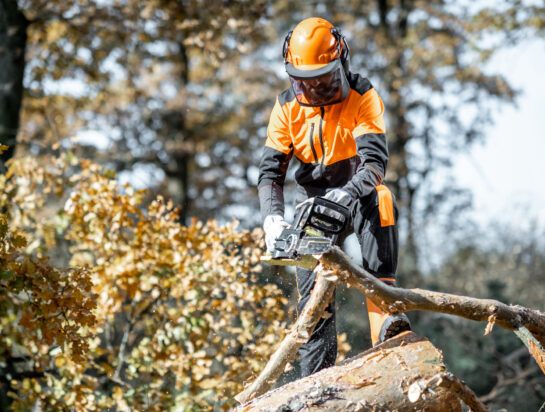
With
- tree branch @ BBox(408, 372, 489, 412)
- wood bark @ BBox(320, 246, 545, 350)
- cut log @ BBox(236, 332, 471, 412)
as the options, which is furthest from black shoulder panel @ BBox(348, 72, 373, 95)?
tree branch @ BBox(408, 372, 489, 412)

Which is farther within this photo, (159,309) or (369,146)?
(159,309)

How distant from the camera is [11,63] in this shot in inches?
294

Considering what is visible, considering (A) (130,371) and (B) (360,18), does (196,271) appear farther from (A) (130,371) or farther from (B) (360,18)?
(B) (360,18)

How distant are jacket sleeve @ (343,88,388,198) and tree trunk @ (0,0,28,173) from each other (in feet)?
17.7

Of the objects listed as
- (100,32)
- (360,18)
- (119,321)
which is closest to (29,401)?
(119,321)

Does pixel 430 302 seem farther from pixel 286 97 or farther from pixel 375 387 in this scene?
pixel 286 97

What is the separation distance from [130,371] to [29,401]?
32.0 inches

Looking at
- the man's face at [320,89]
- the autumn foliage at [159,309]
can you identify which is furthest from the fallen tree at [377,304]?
the autumn foliage at [159,309]

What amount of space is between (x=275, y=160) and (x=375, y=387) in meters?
1.51

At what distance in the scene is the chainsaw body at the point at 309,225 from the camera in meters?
2.96

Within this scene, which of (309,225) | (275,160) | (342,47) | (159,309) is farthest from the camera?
(159,309)

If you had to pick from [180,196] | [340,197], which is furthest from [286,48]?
[180,196]

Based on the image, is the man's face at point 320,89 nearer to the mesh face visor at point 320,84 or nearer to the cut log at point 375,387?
the mesh face visor at point 320,84

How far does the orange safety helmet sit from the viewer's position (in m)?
3.27
